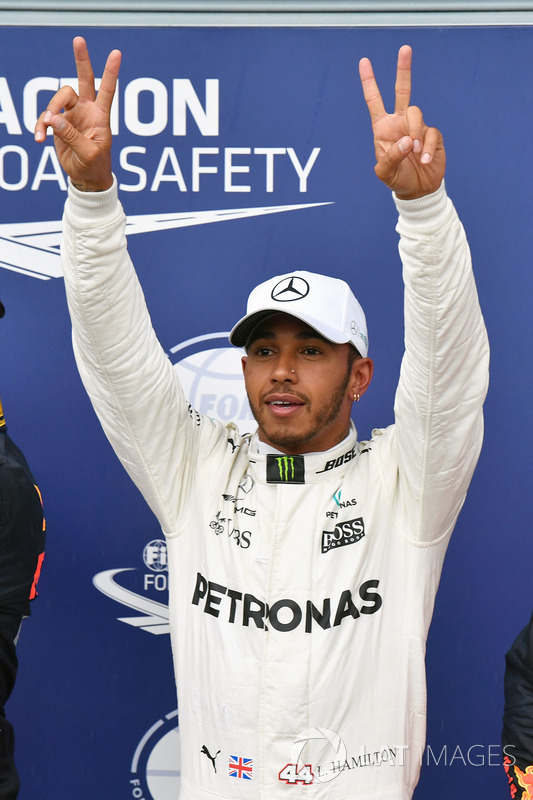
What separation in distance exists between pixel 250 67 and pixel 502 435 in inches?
36.8

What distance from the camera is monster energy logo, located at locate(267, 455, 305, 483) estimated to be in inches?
67.0

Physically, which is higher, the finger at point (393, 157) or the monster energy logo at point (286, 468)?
the finger at point (393, 157)

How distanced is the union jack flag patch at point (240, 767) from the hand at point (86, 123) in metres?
0.92

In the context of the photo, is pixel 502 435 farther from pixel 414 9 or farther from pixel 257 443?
pixel 414 9

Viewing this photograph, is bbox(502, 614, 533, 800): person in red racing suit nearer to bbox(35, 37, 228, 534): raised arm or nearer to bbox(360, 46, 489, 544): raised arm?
bbox(360, 46, 489, 544): raised arm

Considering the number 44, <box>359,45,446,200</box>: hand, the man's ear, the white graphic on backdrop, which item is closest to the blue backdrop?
the white graphic on backdrop

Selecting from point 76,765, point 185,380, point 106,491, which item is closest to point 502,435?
point 185,380

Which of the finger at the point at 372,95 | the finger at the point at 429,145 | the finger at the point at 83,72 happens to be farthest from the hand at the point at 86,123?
the finger at the point at 429,145

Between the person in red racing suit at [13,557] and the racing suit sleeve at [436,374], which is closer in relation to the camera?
the racing suit sleeve at [436,374]

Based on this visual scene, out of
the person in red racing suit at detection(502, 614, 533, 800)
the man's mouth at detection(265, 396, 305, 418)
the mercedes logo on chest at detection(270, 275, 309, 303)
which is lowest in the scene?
A: the person in red racing suit at detection(502, 614, 533, 800)

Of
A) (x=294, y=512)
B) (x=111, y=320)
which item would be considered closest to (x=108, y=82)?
(x=111, y=320)

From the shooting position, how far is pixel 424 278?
1461 mm

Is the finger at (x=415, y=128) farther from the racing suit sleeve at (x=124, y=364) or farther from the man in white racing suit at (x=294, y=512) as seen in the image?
the racing suit sleeve at (x=124, y=364)

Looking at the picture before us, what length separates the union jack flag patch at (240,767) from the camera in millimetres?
1626
